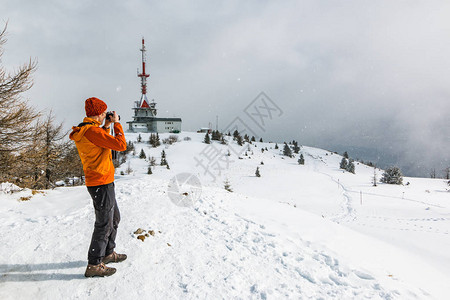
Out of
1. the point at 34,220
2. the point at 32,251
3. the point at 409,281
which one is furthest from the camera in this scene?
the point at 34,220

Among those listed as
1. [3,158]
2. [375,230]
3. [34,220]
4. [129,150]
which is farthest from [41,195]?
[129,150]

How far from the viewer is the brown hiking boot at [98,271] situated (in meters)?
2.95

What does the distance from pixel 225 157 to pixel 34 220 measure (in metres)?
42.2

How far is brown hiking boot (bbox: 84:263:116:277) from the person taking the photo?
2.95 m

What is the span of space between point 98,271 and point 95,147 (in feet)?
6.01

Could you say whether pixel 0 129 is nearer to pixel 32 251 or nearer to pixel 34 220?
pixel 34 220

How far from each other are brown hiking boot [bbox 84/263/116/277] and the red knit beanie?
7.36 ft

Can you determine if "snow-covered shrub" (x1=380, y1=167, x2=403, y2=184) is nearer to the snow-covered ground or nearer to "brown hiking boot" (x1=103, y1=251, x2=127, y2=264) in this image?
the snow-covered ground

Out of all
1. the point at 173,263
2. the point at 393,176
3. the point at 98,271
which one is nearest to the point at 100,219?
the point at 98,271

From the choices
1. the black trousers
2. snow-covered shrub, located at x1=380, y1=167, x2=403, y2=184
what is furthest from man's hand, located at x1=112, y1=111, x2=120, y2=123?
snow-covered shrub, located at x1=380, y1=167, x2=403, y2=184

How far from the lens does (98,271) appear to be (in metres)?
2.97

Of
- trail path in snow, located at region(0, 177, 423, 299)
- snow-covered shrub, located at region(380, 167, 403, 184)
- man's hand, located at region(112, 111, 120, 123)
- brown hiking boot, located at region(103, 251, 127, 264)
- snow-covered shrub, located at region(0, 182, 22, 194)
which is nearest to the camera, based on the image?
trail path in snow, located at region(0, 177, 423, 299)

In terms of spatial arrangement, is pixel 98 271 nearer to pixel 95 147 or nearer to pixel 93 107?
pixel 95 147

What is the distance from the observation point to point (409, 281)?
3.84 meters
